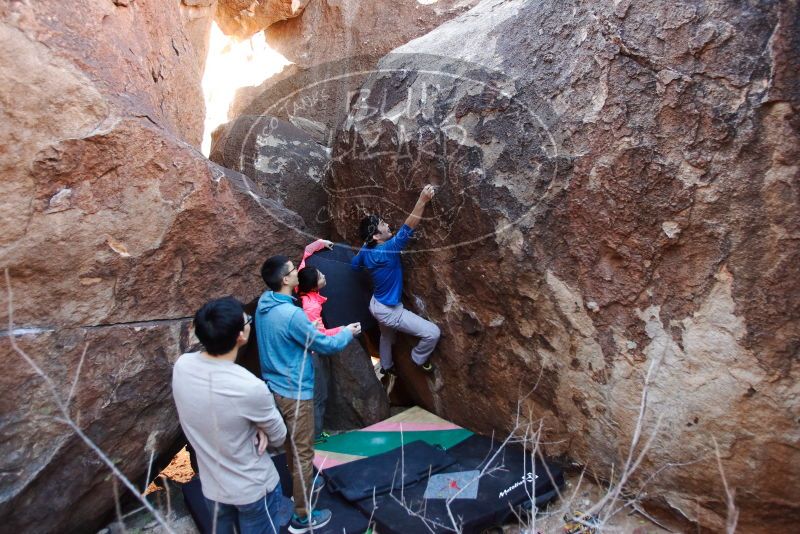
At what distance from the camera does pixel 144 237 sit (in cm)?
293

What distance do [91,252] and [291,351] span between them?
1.02 metres

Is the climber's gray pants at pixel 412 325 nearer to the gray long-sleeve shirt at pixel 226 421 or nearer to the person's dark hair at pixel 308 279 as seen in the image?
the person's dark hair at pixel 308 279

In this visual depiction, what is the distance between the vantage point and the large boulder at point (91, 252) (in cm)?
261

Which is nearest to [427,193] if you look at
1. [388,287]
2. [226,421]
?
[388,287]

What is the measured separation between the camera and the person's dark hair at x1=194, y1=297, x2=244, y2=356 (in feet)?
6.21

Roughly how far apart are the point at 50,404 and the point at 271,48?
195 inches

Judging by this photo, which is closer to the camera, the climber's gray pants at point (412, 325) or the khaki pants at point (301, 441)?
the khaki pants at point (301, 441)

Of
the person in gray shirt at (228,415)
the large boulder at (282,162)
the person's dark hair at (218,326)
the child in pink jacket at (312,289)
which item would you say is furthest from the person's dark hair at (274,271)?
the large boulder at (282,162)

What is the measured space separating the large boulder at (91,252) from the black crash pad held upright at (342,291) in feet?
1.83

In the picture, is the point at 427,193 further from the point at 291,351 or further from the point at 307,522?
the point at 307,522

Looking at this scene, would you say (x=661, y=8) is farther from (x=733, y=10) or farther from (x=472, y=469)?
(x=472, y=469)

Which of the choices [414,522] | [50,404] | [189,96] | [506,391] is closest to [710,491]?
[506,391]

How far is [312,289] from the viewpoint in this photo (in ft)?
10.0

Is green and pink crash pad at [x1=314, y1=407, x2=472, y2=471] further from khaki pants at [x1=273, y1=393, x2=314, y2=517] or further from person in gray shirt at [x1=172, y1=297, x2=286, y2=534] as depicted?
person in gray shirt at [x1=172, y1=297, x2=286, y2=534]
